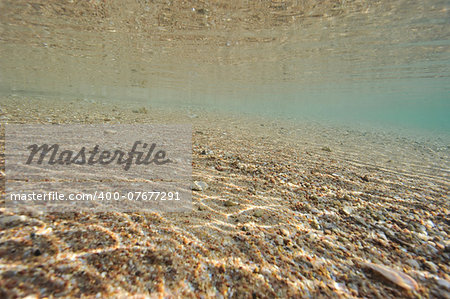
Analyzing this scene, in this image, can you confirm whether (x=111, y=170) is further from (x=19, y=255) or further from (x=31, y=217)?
(x=19, y=255)

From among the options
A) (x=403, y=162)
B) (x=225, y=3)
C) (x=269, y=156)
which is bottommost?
(x=403, y=162)

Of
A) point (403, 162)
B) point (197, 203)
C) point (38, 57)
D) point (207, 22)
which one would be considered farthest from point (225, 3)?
point (38, 57)

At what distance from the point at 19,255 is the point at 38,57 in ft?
82.6

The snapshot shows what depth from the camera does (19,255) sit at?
136cm

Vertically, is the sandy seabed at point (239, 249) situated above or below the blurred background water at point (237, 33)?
below

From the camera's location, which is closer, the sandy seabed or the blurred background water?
the sandy seabed
